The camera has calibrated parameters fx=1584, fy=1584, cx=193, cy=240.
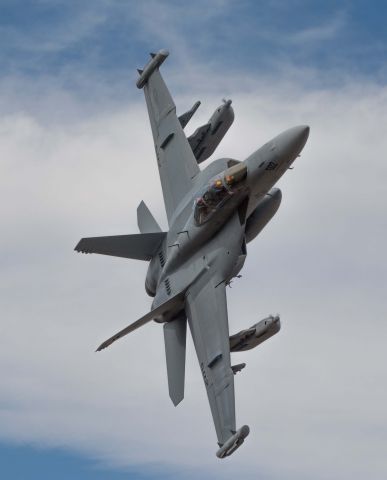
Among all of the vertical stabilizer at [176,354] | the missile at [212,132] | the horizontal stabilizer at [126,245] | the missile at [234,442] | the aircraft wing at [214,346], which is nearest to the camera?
the missile at [234,442]

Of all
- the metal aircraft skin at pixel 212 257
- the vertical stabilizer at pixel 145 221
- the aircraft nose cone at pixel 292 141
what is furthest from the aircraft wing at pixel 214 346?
the aircraft nose cone at pixel 292 141

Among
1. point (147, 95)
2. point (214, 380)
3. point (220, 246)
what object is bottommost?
point (214, 380)

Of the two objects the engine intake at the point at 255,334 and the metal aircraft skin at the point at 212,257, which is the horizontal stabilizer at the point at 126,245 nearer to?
the metal aircraft skin at the point at 212,257

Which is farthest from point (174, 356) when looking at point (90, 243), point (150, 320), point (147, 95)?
point (147, 95)

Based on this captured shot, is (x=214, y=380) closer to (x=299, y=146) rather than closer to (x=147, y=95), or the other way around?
(x=299, y=146)

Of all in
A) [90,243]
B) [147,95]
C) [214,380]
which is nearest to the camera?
[214,380]

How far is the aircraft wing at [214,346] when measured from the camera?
46375mm

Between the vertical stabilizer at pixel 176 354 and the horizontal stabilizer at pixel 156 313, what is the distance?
444 mm

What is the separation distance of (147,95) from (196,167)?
436cm

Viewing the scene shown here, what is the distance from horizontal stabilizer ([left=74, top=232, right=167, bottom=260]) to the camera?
164ft

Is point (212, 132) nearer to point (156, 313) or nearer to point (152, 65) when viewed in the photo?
point (152, 65)

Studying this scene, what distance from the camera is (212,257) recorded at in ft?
158

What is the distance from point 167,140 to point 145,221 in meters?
3.06

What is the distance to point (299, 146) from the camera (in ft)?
156
